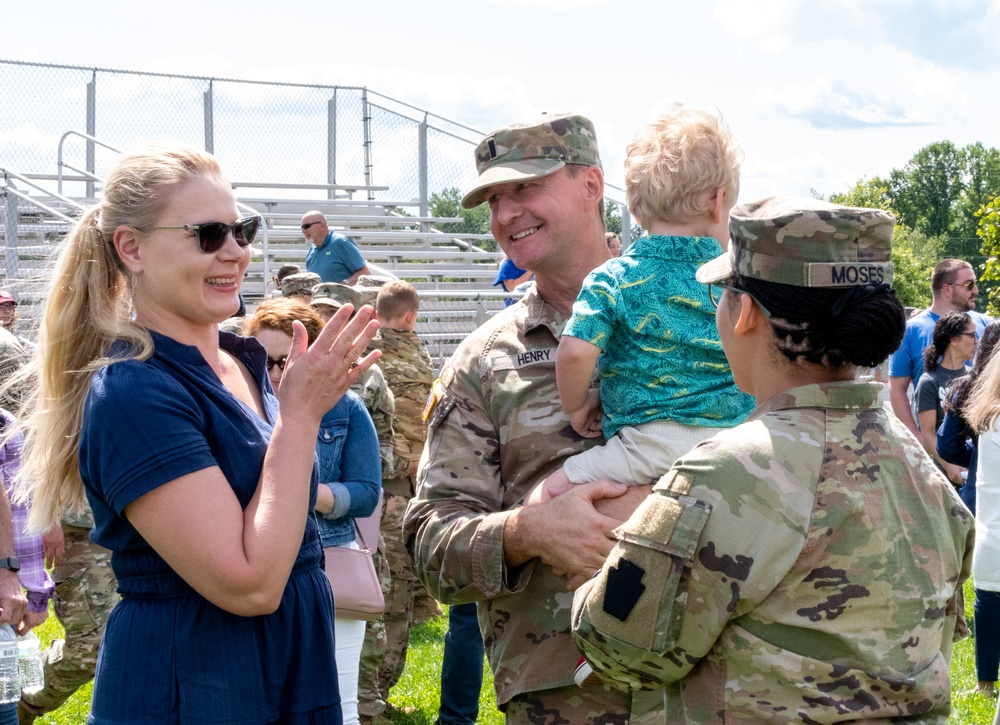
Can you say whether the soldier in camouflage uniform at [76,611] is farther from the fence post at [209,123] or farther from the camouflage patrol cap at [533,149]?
the fence post at [209,123]

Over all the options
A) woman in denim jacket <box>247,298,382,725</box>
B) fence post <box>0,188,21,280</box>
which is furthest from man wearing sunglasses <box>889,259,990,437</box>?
fence post <box>0,188,21,280</box>

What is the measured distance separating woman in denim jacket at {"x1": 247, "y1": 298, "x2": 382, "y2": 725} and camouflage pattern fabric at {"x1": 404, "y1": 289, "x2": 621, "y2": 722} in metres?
1.43

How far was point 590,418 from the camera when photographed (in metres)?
2.74

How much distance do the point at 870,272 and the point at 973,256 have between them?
93.7 m

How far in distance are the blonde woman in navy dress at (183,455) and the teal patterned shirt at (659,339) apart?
0.57 meters

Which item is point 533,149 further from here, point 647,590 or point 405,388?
point 405,388

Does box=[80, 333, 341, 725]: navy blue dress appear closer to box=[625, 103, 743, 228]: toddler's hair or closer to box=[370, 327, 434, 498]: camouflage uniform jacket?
box=[625, 103, 743, 228]: toddler's hair

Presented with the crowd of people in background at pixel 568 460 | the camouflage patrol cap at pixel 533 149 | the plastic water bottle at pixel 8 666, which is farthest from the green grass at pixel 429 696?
the camouflage patrol cap at pixel 533 149

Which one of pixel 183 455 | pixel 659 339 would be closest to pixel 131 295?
pixel 183 455

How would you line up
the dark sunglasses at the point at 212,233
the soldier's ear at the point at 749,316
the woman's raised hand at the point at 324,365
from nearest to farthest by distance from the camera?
the soldier's ear at the point at 749,316 → the woman's raised hand at the point at 324,365 → the dark sunglasses at the point at 212,233

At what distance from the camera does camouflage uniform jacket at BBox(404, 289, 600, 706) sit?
8.57ft

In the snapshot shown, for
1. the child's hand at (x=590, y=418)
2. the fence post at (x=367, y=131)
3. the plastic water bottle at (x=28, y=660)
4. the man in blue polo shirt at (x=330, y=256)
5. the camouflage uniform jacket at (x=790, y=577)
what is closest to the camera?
the camouflage uniform jacket at (x=790, y=577)

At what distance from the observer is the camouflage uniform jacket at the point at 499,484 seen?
2.61 metres

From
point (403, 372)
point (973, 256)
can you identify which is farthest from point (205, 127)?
point (973, 256)
